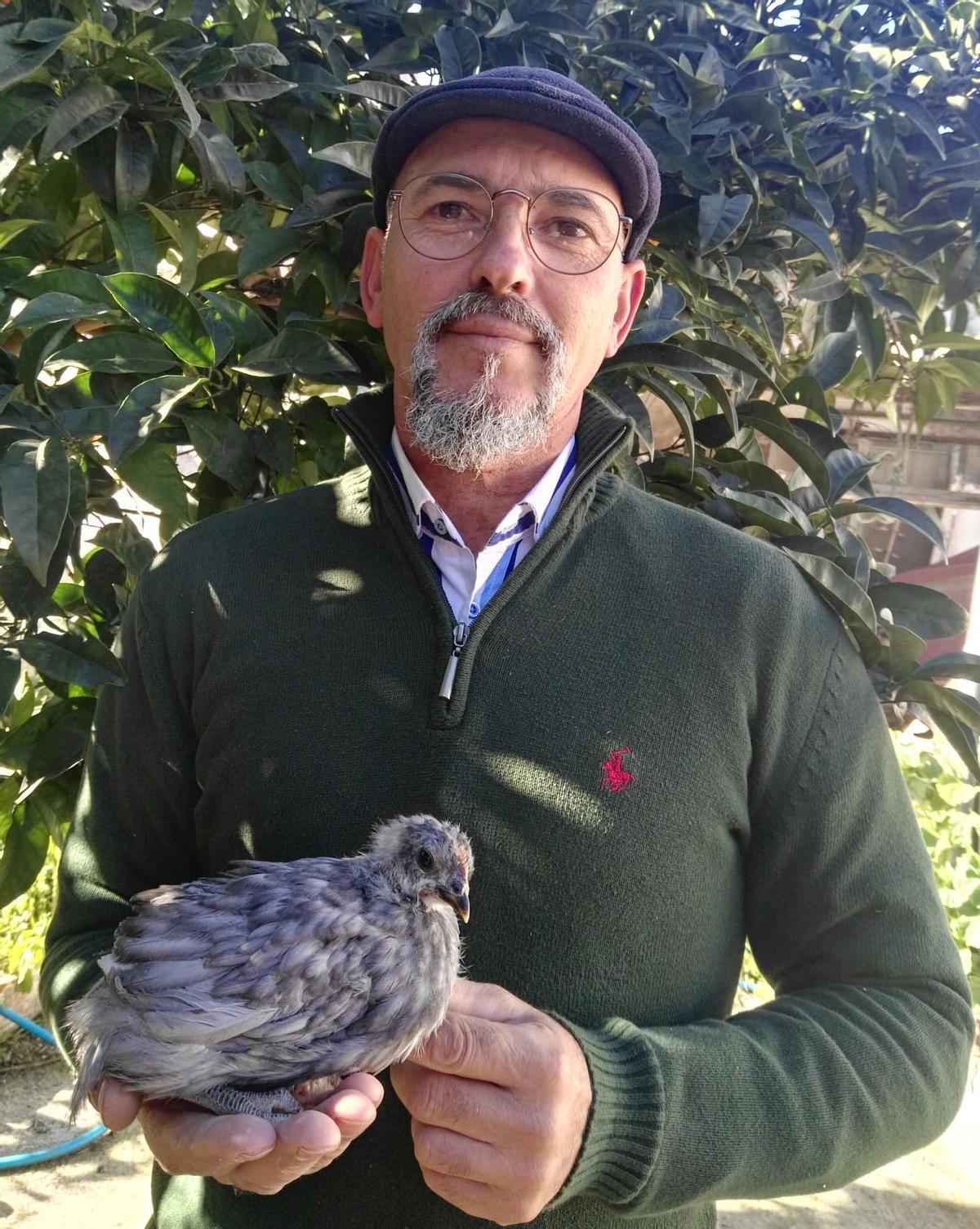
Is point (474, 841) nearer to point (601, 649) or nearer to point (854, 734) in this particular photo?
point (601, 649)

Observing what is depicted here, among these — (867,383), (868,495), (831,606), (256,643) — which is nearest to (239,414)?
(256,643)

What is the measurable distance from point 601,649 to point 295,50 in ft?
4.86

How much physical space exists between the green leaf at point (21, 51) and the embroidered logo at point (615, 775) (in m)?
1.39

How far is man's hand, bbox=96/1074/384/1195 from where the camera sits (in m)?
1.14

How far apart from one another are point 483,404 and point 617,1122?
1.09 m

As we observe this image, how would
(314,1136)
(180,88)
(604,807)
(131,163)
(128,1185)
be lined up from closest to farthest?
1. (314,1136)
2. (604,807)
3. (180,88)
4. (131,163)
5. (128,1185)

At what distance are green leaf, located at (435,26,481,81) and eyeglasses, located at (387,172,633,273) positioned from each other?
37 centimetres

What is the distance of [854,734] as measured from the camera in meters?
1.66

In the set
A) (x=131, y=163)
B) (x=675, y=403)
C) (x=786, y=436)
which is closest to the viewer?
(x=131, y=163)

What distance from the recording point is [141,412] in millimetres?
1664

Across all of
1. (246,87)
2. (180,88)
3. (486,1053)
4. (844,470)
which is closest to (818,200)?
(844,470)

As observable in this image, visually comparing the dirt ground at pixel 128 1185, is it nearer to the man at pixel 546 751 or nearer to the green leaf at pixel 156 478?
the man at pixel 546 751

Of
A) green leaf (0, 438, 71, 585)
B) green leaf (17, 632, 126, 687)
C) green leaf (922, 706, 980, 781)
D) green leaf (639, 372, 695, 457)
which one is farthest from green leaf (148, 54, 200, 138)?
green leaf (922, 706, 980, 781)

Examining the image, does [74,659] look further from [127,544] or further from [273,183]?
[273,183]
